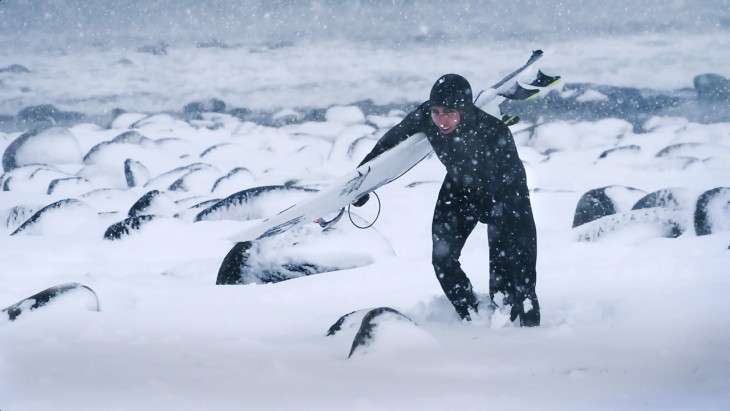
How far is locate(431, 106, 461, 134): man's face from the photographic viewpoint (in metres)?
3.34

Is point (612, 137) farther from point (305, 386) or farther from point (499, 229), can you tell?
point (305, 386)

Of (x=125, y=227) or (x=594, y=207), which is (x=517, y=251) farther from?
(x=125, y=227)

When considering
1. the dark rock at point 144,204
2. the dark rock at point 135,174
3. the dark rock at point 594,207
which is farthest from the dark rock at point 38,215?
the dark rock at point 594,207

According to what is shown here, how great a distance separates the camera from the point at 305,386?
2656 mm

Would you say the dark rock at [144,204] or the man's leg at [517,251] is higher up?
the dark rock at [144,204]

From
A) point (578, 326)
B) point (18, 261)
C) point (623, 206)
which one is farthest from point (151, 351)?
point (623, 206)

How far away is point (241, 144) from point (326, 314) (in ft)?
36.1

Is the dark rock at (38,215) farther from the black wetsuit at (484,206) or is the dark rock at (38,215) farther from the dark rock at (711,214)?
the dark rock at (711,214)

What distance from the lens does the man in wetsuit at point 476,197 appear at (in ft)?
11.1

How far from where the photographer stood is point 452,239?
11.7ft

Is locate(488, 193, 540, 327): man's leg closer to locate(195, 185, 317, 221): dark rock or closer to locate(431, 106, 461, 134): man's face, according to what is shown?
locate(431, 106, 461, 134): man's face

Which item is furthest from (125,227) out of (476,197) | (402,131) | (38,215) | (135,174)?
(135,174)

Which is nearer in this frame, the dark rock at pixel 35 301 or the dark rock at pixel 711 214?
the dark rock at pixel 35 301

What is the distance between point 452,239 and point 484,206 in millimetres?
227
